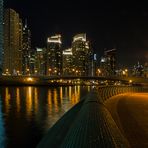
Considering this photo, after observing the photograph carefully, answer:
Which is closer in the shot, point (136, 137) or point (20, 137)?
point (136, 137)

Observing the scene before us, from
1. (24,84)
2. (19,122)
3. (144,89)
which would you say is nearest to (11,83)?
(24,84)

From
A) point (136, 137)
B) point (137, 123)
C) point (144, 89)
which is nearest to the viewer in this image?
point (136, 137)

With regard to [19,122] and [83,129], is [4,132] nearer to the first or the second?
[19,122]

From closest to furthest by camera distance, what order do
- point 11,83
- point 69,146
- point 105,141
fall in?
point 105,141, point 69,146, point 11,83

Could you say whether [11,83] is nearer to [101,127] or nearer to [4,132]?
[4,132]

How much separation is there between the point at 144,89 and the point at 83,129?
51.6 m

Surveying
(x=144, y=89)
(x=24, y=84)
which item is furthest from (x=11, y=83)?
(x=144, y=89)

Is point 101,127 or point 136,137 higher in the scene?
point 101,127

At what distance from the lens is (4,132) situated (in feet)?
73.3

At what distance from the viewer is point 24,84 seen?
14962 centimetres

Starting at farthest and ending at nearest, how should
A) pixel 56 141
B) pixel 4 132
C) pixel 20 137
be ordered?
pixel 4 132 → pixel 20 137 → pixel 56 141

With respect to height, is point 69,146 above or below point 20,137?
above

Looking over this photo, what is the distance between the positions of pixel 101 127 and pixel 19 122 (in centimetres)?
2124

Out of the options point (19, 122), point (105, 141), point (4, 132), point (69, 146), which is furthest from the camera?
point (19, 122)
